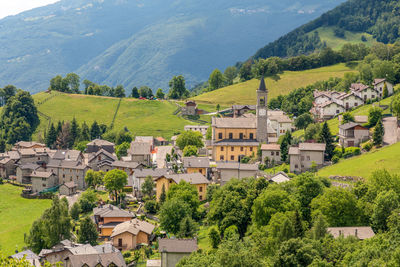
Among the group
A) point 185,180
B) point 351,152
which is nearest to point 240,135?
point 185,180

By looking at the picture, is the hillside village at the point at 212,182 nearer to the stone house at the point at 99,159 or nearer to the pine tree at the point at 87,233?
the pine tree at the point at 87,233

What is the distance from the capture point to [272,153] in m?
83.6

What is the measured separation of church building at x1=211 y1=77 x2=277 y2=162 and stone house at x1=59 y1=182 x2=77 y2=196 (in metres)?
24.1

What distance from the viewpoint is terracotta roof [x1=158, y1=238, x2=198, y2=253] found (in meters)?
52.9

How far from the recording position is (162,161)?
96750 millimetres

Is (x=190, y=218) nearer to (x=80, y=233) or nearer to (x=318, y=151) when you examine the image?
(x=80, y=233)

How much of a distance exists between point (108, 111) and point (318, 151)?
80.7 m

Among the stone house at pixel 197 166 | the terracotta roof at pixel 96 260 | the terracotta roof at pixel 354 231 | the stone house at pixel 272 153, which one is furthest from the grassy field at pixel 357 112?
the terracotta roof at pixel 96 260

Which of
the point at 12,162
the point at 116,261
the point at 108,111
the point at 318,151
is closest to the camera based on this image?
the point at 116,261

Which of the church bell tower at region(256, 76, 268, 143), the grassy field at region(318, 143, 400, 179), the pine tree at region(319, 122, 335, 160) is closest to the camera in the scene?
the grassy field at region(318, 143, 400, 179)

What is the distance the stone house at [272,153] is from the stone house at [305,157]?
19.3ft

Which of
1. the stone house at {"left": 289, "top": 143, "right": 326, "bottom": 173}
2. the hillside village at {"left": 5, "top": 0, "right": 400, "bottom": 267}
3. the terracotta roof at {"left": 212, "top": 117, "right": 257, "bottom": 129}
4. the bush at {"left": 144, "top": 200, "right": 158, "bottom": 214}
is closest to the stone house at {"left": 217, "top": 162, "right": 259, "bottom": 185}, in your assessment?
the hillside village at {"left": 5, "top": 0, "right": 400, "bottom": 267}

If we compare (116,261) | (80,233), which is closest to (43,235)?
(80,233)

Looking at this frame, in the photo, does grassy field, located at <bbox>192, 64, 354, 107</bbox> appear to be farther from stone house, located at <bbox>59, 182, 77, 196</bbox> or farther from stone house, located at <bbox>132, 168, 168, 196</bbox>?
stone house, located at <bbox>132, 168, 168, 196</bbox>
